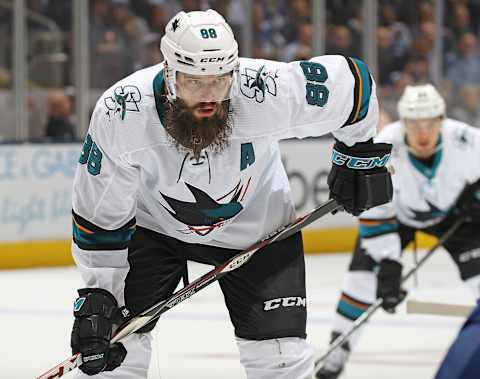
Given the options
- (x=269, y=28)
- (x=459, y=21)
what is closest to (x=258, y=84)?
(x=269, y=28)

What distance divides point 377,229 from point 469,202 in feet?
1.64

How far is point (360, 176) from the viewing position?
2625 mm

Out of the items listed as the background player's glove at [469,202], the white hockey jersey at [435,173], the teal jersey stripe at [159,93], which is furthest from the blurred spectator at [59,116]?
the teal jersey stripe at [159,93]

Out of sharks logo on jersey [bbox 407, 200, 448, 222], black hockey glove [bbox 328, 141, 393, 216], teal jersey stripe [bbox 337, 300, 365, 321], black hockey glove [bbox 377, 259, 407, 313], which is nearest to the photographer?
black hockey glove [bbox 328, 141, 393, 216]

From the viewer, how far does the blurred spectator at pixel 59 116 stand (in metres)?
6.72

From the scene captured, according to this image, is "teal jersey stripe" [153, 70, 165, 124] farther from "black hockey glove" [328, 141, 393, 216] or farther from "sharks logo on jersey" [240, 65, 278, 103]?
"black hockey glove" [328, 141, 393, 216]

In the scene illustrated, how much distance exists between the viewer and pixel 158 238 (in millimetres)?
2602

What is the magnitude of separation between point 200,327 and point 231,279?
2047mm

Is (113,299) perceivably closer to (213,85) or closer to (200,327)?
(213,85)

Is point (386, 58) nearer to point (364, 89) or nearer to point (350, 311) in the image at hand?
point (350, 311)

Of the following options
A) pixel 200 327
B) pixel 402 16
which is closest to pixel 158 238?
pixel 200 327

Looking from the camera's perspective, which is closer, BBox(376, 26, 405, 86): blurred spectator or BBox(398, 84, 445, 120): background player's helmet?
BBox(398, 84, 445, 120): background player's helmet

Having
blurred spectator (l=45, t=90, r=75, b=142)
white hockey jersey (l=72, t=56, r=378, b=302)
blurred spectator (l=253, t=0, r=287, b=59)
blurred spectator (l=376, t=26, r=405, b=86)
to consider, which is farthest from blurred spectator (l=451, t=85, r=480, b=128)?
white hockey jersey (l=72, t=56, r=378, b=302)

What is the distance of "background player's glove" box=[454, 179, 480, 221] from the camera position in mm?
4176
